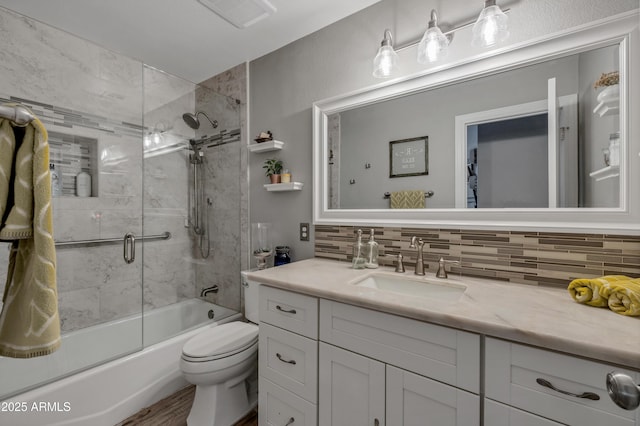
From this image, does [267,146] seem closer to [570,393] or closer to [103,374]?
[103,374]

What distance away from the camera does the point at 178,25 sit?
6.16 feet

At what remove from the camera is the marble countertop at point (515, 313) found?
675mm

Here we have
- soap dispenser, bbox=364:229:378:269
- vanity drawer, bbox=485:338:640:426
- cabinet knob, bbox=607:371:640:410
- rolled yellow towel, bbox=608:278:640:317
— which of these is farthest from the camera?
soap dispenser, bbox=364:229:378:269

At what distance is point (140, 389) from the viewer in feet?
5.63

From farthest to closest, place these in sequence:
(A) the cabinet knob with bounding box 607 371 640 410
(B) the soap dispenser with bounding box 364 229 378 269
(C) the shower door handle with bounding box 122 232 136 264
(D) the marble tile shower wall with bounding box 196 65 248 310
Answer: (D) the marble tile shower wall with bounding box 196 65 248 310 < (C) the shower door handle with bounding box 122 232 136 264 < (B) the soap dispenser with bounding box 364 229 378 269 < (A) the cabinet knob with bounding box 607 371 640 410

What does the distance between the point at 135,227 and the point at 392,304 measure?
223 centimetres

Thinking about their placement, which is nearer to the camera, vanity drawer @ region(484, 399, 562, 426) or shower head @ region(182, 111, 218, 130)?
vanity drawer @ region(484, 399, 562, 426)

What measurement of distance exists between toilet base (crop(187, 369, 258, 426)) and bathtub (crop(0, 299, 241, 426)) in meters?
0.40

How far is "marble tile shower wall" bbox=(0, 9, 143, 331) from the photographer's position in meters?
1.82

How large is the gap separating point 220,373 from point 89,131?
1.99 m

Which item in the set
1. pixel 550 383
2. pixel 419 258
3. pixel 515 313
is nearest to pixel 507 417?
pixel 550 383

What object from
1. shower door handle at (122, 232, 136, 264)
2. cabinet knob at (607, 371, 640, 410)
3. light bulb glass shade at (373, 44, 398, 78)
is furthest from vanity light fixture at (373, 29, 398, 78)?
shower door handle at (122, 232, 136, 264)

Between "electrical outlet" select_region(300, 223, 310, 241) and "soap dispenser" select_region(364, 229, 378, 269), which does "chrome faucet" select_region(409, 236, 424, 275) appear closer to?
"soap dispenser" select_region(364, 229, 378, 269)

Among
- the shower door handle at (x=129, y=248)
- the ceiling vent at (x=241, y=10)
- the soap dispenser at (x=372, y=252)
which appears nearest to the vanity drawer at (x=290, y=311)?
the soap dispenser at (x=372, y=252)
